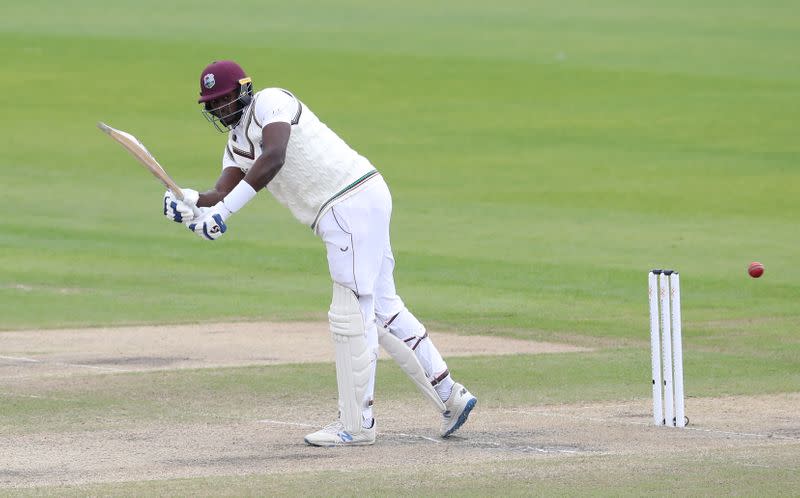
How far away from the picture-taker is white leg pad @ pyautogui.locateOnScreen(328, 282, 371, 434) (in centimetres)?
777

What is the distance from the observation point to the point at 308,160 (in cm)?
778

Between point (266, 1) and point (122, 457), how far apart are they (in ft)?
126

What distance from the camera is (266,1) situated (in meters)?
45.0

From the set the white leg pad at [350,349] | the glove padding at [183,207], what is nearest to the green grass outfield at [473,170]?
the white leg pad at [350,349]

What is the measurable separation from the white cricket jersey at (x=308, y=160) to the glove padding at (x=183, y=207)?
0.40 m

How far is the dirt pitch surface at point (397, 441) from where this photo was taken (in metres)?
7.13

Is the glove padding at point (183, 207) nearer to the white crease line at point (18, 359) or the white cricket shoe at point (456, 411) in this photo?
the white cricket shoe at point (456, 411)

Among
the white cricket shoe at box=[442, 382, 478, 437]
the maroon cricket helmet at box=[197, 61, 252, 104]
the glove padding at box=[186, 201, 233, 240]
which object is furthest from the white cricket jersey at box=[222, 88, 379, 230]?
the white cricket shoe at box=[442, 382, 478, 437]

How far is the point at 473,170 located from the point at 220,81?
1525cm

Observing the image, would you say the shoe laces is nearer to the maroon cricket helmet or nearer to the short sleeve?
the short sleeve

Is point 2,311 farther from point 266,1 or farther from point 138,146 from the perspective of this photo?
point 266,1

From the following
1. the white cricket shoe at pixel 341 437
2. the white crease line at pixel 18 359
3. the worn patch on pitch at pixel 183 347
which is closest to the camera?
the white cricket shoe at pixel 341 437

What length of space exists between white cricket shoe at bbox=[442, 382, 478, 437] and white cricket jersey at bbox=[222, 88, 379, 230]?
1094 millimetres

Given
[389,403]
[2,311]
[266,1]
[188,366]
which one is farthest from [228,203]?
[266,1]
